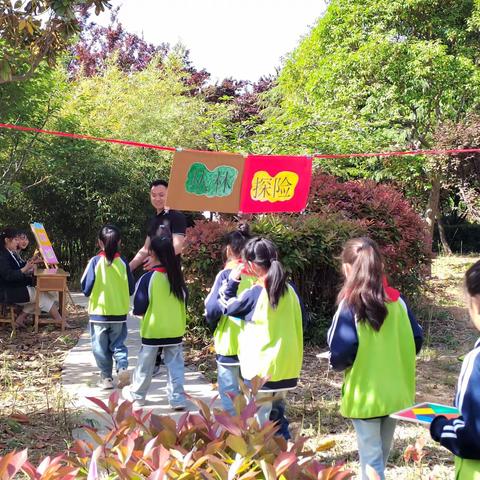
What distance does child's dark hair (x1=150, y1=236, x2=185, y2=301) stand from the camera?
504 cm

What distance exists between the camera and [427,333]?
315 inches

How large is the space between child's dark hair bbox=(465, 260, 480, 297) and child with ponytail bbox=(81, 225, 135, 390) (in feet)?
13.2

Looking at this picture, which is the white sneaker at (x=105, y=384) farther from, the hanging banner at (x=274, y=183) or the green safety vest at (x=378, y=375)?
the green safety vest at (x=378, y=375)

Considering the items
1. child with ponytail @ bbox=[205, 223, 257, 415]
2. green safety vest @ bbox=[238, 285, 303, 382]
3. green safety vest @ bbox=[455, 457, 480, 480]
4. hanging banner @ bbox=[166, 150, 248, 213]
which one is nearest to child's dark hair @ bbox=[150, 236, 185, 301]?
child with ponytail @ bbox=[205, 223, 257, 415]

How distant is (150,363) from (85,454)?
2890 mm


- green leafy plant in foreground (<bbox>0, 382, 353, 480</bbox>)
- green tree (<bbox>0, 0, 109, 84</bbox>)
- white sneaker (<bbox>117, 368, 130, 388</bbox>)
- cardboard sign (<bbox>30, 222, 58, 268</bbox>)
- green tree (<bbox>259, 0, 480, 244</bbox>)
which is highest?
green tree (<bbox>259, 0, 480, 244</bbox>)

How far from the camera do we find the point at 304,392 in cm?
566

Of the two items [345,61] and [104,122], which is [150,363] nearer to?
[104,122]

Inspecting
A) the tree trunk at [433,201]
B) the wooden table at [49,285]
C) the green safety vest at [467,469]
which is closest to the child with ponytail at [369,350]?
the green safety vest at [467,469]

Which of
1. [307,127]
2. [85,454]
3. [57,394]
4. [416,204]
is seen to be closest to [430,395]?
[57,394]

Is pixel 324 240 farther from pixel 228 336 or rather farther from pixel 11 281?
pixel 11 281

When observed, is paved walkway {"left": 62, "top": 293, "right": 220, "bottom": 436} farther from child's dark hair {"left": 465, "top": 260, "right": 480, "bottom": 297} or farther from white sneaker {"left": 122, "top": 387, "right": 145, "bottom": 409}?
child's dark hair {"left": 465, "top": 260, "right": 480, "bottom": 297}

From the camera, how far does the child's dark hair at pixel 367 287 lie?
304cm

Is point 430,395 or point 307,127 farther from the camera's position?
point 307,127
